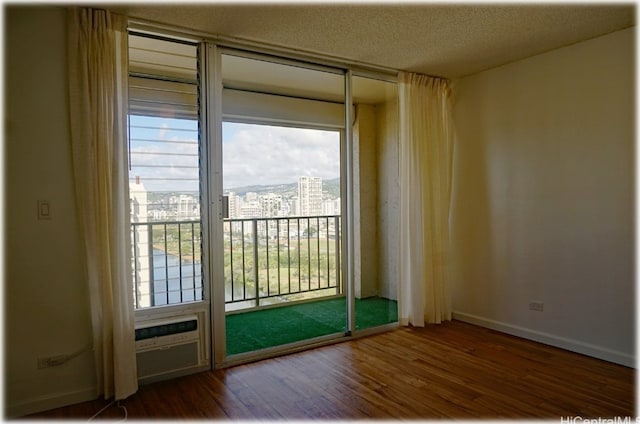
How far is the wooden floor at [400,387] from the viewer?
230 centimetres

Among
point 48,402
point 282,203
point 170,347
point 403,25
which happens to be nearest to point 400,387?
point 170,347

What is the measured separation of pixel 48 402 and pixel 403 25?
3117 millimetres

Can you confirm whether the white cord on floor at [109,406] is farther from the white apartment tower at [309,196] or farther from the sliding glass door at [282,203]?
the white apartment tower at [309,196]

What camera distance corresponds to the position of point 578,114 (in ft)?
10.3

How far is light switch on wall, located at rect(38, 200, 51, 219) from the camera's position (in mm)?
2361

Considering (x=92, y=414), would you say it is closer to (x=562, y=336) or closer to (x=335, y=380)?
(x=335, y=380)

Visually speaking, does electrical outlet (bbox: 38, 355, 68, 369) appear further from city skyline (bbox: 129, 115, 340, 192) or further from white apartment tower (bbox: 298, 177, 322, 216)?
white apartment tower (bbox: 298, 177, 322, 216)

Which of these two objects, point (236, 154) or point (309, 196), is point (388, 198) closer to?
point (309, 196)

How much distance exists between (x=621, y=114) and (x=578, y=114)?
29 cm

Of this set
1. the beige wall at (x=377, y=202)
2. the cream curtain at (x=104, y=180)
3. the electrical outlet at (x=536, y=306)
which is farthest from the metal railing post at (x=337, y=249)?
the cream curtain at (x=104, y=180)

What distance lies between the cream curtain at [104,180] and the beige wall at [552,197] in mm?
2930

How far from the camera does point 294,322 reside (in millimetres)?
4066

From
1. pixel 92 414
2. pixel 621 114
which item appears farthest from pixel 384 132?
pixel 92 414

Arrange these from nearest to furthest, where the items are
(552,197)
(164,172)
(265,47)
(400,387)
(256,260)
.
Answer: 1. (400,387)
2. (164,172)
3. (265,47)
4. (552,197)
5. (256,260)
